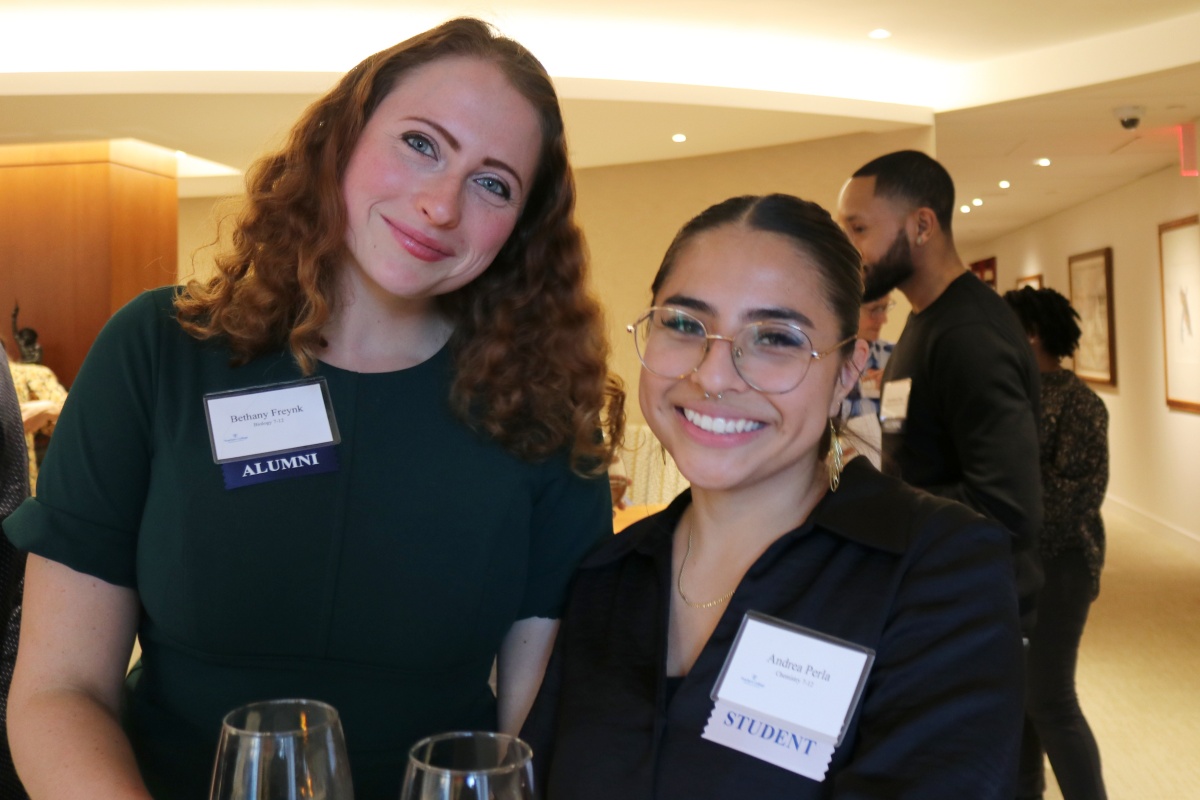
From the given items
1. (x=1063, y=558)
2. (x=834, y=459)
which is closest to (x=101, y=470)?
(x=834, y=459)

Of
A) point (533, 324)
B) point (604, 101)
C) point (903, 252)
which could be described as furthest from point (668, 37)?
point (533, 324)

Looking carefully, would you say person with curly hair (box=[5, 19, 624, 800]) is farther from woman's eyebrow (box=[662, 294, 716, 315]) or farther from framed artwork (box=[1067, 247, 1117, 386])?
framed artwork (box=[1067, 247, 1117, 386])

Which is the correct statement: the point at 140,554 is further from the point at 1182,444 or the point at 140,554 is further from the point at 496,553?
the point at 1182,444

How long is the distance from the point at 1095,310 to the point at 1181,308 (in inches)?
79.7

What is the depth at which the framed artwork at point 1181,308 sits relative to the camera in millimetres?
7652

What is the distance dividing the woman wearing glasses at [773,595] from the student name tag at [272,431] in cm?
41

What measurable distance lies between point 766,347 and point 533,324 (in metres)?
0.40

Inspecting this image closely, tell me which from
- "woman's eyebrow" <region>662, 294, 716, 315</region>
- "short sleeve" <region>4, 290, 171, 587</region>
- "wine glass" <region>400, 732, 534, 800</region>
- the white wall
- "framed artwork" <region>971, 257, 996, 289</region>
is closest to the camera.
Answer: "wine glass" <region>400, 732, 534, 800</region>

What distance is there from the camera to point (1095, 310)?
32.5ft

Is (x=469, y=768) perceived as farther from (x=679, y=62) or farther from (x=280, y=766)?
(x=679, y=62)

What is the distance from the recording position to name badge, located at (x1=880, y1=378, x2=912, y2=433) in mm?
2574

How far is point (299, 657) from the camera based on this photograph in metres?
1.36

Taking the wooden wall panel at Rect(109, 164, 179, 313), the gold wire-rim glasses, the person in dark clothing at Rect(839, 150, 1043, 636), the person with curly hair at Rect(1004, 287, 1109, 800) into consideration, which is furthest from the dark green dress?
the wooden wall panel at Rect(109, 164, 179, 313)

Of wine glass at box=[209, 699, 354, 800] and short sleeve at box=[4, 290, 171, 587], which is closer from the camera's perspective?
wine glass at box=[209, 699, 354, 800]
